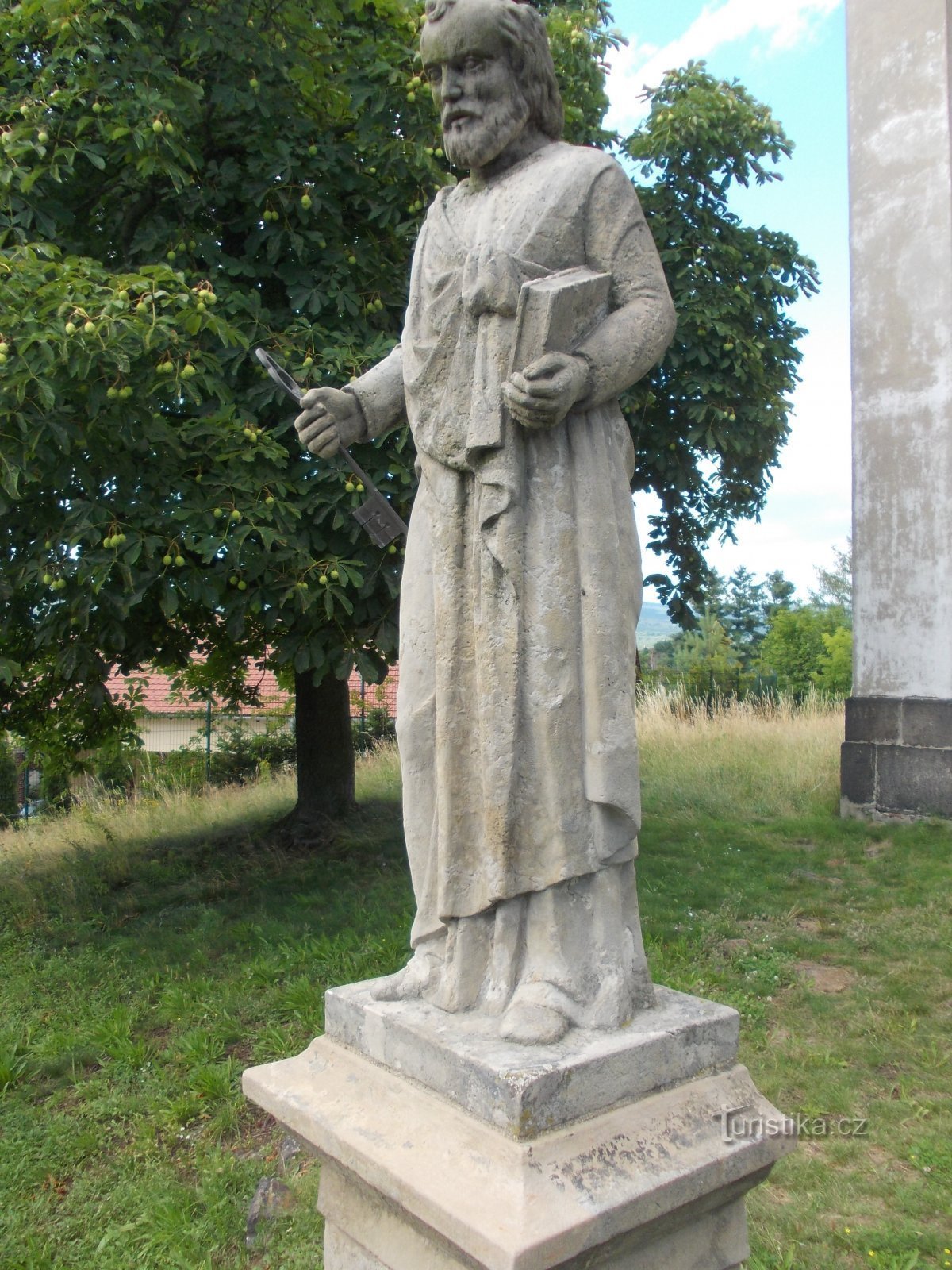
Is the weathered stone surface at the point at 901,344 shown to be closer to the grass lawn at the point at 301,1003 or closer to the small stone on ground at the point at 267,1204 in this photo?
the grass lawn at the point at 301,1003

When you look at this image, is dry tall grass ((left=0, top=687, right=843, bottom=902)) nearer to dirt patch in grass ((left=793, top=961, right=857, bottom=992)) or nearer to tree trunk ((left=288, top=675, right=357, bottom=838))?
tree trunk ((left=288, top=675, right=357, bottom=838))

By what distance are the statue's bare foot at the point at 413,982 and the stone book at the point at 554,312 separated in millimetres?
1525

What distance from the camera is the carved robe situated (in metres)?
2.58

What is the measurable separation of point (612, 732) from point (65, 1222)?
2.98 metres

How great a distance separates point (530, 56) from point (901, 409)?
7.79 meters

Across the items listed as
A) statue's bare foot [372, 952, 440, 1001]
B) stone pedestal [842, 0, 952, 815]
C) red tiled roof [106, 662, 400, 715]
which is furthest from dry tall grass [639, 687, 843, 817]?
statue's bare foot [372, 952, 440, 1001]

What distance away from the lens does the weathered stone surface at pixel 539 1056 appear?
229 cm

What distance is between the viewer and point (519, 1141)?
7.38ft

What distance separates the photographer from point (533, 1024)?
245 cm

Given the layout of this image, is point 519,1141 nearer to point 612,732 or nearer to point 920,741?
point 612,732

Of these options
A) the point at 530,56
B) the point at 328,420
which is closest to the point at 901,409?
the point at 530,56

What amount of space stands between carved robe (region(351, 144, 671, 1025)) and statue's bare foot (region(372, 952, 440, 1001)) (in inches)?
3.9

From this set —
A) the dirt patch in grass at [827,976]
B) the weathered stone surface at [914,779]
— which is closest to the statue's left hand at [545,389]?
the dirt patch in grass at [827,976]

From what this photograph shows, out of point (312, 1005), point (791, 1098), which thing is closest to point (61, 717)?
point (312, 1005)
